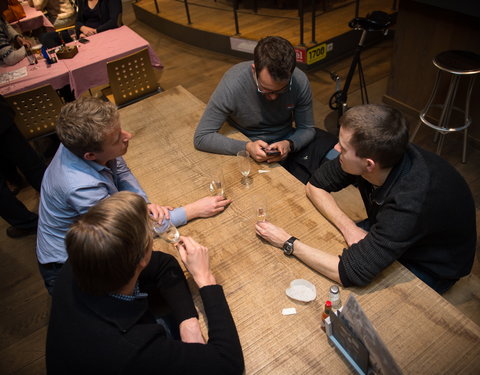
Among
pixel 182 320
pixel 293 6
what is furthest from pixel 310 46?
pixel 182 320

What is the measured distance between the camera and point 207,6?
600 cm

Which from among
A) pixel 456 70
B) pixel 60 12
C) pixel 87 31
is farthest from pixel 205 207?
pixel 60 12

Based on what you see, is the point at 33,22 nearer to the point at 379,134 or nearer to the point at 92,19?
the point at 92,19

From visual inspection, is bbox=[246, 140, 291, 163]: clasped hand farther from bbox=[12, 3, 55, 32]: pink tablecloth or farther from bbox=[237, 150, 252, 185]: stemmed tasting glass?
bbox=[12, 3, 55, 32]: pink tablecloth

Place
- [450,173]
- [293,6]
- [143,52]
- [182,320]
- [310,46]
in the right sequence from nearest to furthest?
[182,320], [450,173], [143,52], [310,46], [293,6]

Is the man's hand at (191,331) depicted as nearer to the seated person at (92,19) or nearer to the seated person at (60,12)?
the seated person at (92,19)

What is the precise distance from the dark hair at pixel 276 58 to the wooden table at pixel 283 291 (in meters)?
0.50

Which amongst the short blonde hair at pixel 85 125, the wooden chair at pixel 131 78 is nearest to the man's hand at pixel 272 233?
the short blonde hair at pixel 85 125

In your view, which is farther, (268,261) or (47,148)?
(47,148)

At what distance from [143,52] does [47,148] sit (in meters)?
1.53

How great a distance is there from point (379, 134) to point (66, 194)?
1288 mm

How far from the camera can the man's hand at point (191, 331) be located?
3.95 feet

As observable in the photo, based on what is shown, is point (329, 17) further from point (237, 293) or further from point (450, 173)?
point (237, 293)

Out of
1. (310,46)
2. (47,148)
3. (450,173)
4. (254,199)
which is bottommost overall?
(47,148)
